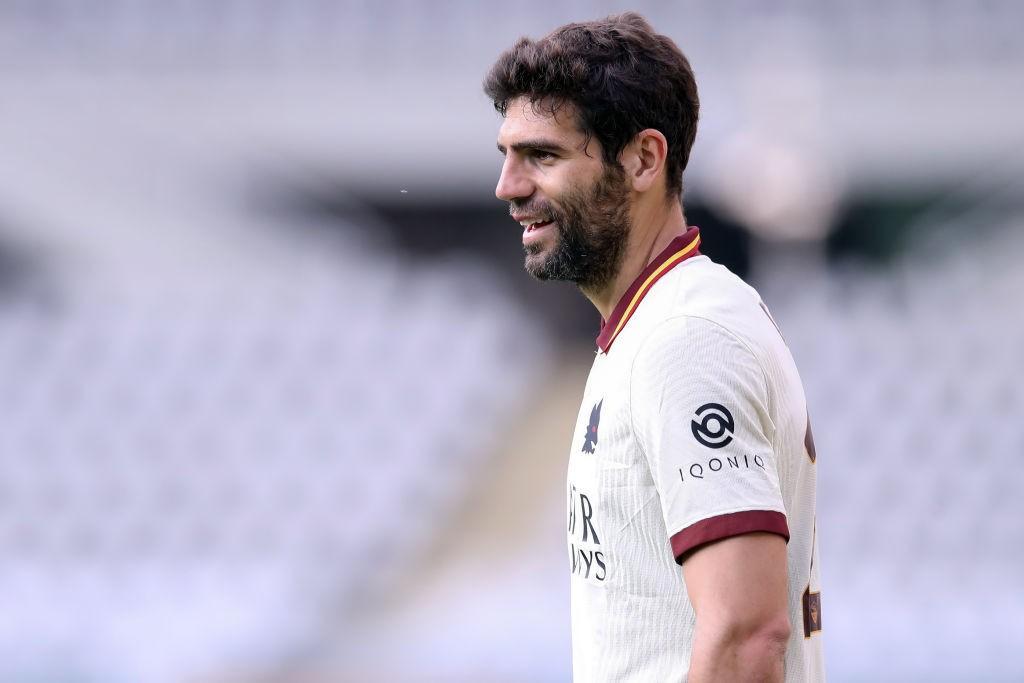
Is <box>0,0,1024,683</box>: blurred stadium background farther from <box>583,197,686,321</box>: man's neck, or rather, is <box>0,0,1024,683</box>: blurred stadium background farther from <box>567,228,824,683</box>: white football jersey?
<box>567,228,824,683</box>: white football jersey

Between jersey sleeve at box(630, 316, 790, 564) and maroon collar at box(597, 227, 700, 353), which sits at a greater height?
maroon collar at box(597, 227, 700, 353)

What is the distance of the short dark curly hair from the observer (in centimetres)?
122

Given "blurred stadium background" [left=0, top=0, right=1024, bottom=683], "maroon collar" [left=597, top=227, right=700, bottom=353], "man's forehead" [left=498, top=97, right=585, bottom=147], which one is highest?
"blurred stadium background" [left=0, top=0, right=1024, bottom=683]

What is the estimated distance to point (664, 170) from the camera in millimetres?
1266

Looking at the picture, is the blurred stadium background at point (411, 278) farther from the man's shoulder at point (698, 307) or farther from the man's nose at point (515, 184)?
the man's shoulder at point (698, 307)

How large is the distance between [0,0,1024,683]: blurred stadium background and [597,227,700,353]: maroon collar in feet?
10.8

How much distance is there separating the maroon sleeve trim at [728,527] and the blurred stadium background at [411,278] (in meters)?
3.53

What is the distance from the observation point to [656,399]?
1.00m

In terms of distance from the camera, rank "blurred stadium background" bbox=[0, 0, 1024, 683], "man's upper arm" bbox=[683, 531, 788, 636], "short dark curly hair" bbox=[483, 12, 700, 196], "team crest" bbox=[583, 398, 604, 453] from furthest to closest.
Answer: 1. "blurred stadium background" bbox=[0, 0, 1024, 683]
2. "short dark curly hair" bbox=[483, 12, 700, 196]
3. "team crest" bbox=[583, 398, 604, 453]
4. "man's upper arm" bbox=[683, 531, 788, 636]

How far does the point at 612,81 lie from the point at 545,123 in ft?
0.27

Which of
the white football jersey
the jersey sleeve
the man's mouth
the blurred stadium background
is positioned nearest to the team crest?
the white football jersey

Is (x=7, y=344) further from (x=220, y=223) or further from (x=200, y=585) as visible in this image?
(x=200, y=585)

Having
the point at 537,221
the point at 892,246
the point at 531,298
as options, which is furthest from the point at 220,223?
the point at 537,221

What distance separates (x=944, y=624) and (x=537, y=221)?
11.7 feet
